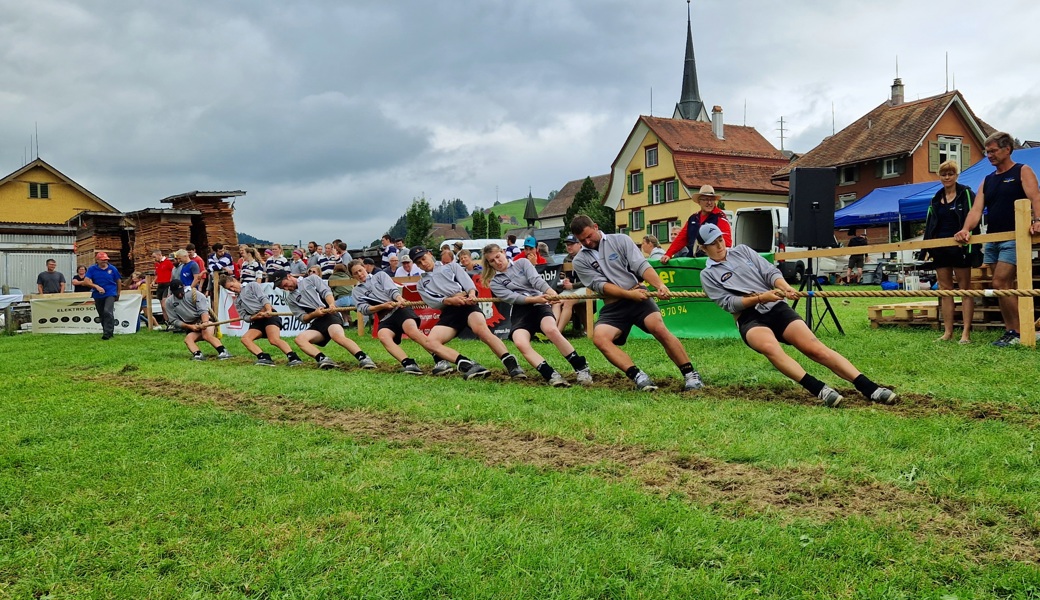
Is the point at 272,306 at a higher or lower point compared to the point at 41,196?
lower

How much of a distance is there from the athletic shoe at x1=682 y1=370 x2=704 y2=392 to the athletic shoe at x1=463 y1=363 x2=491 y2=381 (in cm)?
248

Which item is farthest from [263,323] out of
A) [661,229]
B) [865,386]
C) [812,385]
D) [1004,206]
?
[661,229]

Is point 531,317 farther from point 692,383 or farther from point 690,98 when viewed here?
point 690,98

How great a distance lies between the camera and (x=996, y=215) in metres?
8.84

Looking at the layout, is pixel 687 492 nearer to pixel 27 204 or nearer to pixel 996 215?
pixel 996 215

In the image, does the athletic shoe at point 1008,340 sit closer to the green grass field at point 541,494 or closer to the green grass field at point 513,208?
the green grass field at point 541,494

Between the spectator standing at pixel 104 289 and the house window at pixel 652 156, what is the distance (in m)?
39.0

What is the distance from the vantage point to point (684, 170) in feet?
161

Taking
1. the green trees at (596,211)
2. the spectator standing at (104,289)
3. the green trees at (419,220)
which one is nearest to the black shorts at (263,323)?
the spectator standing at (104,289)

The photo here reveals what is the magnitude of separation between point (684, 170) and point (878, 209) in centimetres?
2245

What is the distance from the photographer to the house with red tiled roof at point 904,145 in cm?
4131

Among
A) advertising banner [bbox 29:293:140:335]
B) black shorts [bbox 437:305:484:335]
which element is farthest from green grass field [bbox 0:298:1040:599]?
advertising banner [bbox 29:293:140:335]

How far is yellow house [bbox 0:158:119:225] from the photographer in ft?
A: 162

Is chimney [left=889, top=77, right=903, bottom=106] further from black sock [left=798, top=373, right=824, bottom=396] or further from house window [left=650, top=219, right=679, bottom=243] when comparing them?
black sock [left=798, top=373, right=824, bottom=396]
